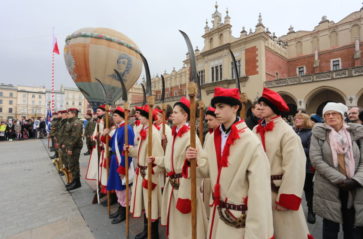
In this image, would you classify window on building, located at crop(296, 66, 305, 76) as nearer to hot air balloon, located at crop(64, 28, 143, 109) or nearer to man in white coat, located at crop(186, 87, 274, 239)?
hot air balloon, located at crop(64, 28, 143, 109)

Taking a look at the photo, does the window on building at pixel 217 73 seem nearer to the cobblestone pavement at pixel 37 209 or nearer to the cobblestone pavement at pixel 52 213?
the cobblestone pavement at pixel 37 209

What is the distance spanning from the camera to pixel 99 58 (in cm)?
853

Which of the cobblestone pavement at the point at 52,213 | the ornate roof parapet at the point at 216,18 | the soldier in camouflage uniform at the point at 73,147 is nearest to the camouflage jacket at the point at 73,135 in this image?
the soldier in camouflage uniform at the point at 73,147

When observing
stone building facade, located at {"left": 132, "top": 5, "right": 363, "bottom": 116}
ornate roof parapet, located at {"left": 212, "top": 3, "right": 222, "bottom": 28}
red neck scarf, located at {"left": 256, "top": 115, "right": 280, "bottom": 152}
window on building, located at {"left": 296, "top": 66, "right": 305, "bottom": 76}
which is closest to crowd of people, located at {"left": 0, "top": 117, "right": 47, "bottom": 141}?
stone building facade, located at {"left": 132, "top": 5, "right": 363, "bottom": 116}

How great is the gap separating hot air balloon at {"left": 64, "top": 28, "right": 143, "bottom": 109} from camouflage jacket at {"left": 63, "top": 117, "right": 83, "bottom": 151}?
3.24 m

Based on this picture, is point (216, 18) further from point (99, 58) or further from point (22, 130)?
point (22, 130)

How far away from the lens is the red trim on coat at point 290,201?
1764 mm

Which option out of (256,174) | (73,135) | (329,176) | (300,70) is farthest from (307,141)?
(300,70)

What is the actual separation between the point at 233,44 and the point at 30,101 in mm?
70567

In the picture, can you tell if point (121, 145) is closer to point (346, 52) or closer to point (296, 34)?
point (346, 52)

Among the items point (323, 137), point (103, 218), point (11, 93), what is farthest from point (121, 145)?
point (11, 93)

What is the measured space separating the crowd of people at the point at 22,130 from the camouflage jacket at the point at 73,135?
16.5 m

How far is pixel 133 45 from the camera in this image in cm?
946

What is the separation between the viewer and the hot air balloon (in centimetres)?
841
